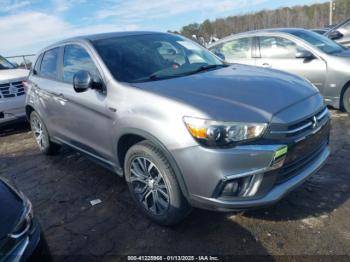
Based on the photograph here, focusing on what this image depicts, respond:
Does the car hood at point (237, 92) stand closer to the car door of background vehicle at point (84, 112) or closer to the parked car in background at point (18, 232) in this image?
the car door of background vehicle at point (84, 112)

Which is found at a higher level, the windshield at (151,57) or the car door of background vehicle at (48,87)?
the windshield at (151,57)

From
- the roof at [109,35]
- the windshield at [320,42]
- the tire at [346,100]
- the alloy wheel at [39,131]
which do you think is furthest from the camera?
the windshield at [320,42]

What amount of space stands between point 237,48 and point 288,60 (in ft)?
3.81

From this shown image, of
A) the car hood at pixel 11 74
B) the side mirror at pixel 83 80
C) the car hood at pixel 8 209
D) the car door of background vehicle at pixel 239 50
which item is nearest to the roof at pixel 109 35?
the side mirror at pixel 83 80

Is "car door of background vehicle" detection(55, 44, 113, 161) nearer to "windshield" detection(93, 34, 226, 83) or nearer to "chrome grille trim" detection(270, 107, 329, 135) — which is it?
"windshield" detection(93, 34, 226, 83)

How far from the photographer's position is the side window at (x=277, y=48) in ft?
21.5

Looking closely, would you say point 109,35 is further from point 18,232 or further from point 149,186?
point 18,232

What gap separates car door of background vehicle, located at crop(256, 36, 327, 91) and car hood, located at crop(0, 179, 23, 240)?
5.41 meters

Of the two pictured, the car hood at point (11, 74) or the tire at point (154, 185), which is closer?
the tire at point (154, 185)

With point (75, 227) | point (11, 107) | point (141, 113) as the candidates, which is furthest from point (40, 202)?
point (11, 107)

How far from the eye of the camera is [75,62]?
4.24 metres

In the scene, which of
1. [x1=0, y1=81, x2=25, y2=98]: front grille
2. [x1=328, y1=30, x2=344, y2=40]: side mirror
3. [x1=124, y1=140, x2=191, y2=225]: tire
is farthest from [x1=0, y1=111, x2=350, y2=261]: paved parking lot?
[x1=328, y1=30, x2=344, y2=40]: side mirror

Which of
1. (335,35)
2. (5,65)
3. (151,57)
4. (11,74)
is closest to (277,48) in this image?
(335,35)

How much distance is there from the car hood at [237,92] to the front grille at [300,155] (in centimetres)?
33
